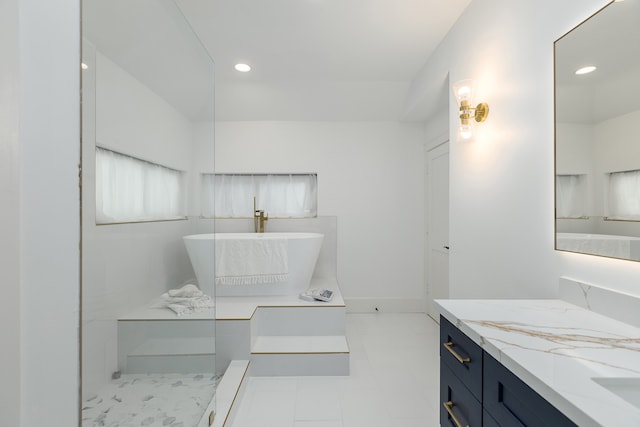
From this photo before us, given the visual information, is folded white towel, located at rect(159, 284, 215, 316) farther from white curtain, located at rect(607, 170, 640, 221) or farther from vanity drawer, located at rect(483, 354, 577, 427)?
white curtain, located at rect(607, 170, 640, 221)

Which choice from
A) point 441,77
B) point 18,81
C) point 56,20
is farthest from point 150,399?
point 441,77

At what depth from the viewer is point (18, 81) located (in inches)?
25.6

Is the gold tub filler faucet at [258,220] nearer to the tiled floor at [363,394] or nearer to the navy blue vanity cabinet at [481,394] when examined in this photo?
the tiled floor at [363,394]

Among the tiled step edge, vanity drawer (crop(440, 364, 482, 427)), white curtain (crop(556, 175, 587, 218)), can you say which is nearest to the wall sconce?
white curtain (crop(556, 175, 587, 218))

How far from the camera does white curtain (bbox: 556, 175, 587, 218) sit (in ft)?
3.88

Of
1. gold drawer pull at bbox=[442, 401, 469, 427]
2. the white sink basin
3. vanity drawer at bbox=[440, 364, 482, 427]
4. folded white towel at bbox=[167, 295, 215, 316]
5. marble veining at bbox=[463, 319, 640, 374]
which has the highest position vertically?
marble veining at bbox=[463, 319, 640, 374]

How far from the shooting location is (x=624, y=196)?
101 cm

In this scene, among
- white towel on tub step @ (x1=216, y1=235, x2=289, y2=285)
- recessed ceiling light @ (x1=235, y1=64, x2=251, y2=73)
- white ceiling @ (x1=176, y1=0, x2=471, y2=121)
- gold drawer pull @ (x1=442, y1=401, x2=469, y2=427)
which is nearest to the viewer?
gold drawer pull @ (x1=442, y1=401, x2=469, y2=427)

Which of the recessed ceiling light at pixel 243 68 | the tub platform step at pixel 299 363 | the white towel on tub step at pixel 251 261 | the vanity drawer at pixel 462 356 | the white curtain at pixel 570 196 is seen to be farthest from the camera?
the recessed ceiling light at pixel 243 68

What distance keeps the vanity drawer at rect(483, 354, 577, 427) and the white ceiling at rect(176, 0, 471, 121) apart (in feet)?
7.36

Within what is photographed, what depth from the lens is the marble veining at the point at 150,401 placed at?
0.88 metres

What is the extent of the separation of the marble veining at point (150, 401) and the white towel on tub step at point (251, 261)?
1234 mm

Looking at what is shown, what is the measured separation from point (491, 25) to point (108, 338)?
7.90ft

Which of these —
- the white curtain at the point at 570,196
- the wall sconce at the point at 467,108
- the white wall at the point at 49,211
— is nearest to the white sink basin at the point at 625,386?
the white curtain at the point at 570,196
